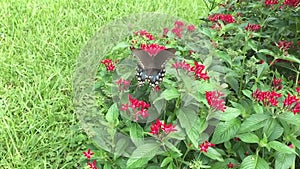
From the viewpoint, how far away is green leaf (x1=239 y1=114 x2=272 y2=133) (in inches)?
54.4

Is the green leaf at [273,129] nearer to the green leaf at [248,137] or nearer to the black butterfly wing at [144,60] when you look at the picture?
the green leaf at [248,137]

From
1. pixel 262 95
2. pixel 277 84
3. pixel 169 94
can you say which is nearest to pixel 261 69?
pixel 277 84

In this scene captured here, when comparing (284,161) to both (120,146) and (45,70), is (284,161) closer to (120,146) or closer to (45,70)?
(120,146)

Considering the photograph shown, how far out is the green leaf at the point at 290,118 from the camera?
4.37ft

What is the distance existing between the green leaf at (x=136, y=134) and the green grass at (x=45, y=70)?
0.88 feet

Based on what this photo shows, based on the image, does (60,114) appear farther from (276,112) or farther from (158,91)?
(276,112)

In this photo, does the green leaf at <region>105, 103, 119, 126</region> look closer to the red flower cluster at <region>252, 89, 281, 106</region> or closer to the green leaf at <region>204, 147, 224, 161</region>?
the green leaf at <region>204, 147, 224, 161</region>

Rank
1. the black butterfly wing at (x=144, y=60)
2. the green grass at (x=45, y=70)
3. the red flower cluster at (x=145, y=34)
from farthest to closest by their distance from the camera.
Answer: the green grass at (x=45, y=70) → the red flower cluster at (x=145, y=34) → the black butterfly wing at (x=144, y=60)

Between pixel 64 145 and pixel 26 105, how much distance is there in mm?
324

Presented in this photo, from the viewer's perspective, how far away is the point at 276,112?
139 cm

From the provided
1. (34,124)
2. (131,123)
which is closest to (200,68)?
(131,123)

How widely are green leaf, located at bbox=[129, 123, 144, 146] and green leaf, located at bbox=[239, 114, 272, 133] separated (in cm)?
31

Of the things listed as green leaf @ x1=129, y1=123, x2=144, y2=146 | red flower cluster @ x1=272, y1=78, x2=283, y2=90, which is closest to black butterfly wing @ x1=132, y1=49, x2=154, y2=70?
green leaf @ x1=129, y1=123, x2=144, y2=146

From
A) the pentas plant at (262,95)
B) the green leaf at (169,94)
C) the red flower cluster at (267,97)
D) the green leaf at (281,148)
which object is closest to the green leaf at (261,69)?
the pentas plant at (262,95)
